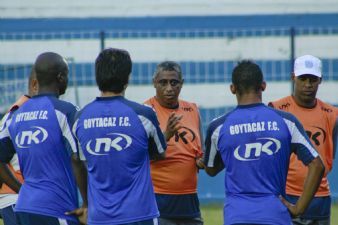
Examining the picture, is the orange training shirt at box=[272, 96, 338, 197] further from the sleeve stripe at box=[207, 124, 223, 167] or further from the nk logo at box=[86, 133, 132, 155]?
the nk logo at box=[86, 133, 132, 155]

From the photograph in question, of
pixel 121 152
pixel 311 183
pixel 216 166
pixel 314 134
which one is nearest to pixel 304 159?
pixel 311 183

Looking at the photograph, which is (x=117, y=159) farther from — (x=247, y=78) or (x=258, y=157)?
(x=247, y=78)

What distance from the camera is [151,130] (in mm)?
7125

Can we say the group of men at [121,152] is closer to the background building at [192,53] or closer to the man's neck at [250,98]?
the man's neck at [250,98]

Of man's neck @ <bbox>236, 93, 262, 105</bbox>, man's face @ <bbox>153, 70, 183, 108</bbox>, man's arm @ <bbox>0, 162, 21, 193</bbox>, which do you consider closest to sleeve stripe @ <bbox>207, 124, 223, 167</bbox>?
man's neck @ <bbox>236, 93, 262, 105</bbox>

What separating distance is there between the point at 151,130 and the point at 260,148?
0.76 m

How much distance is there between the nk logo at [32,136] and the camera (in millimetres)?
7285

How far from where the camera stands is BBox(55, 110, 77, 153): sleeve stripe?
722 cm

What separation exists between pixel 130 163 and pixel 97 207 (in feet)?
1.26

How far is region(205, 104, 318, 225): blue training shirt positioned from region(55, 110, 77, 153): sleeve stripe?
103 centimetres

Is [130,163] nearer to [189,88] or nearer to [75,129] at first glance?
[75,129]

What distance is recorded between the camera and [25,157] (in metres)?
7.37

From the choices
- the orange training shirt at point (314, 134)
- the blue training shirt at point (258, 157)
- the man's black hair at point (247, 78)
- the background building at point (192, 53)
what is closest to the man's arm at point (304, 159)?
the blue training shirt at point (258, 157)

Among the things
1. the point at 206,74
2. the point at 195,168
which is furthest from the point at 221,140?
the point at 206,74
